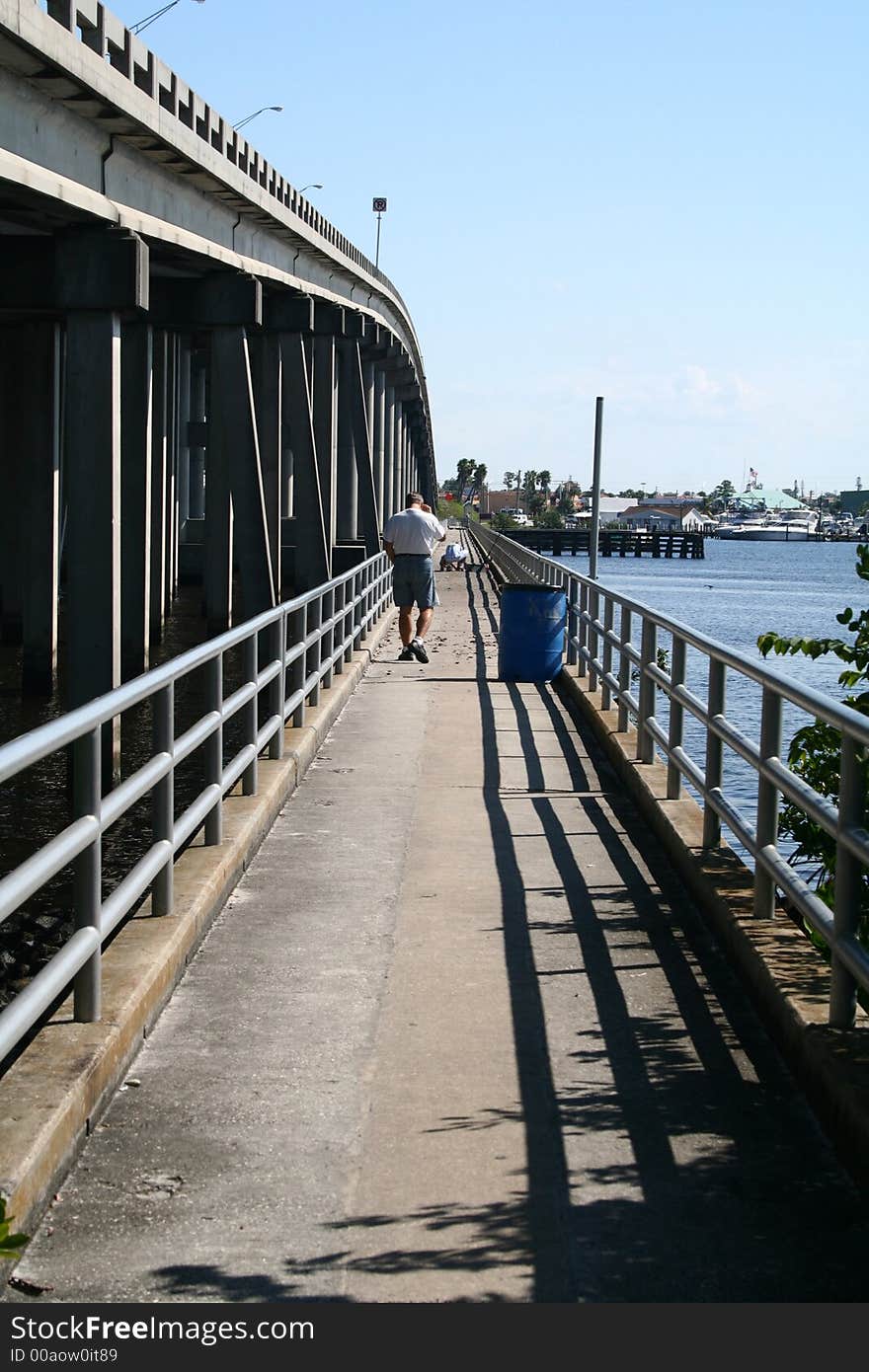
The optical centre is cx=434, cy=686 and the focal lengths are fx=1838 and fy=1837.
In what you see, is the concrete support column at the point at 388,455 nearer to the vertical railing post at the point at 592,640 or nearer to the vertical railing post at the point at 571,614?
the vertical railing post at the point at 571,614

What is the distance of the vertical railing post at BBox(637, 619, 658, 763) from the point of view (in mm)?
11977

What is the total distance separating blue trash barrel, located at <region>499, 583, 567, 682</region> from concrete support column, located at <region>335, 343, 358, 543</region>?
17.4 metres

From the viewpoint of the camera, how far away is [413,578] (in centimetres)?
2081

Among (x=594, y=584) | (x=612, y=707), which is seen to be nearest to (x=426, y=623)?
(x=594, y=584)

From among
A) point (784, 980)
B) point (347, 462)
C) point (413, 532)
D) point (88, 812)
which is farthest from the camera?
point (347, 462)

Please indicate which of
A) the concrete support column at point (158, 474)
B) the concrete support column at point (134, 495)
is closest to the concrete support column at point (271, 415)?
the concrete support column at point (158, 474)

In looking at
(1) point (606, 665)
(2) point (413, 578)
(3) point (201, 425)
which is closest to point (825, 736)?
(1) point (606, 665)

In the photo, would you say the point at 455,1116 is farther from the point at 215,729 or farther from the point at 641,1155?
the point at 215,729

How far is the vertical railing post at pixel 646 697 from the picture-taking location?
1198 cm

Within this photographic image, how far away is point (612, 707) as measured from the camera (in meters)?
16.0

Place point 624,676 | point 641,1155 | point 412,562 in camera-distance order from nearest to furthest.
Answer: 1. point 641,1155
2. point 624,676
3. point 412,562

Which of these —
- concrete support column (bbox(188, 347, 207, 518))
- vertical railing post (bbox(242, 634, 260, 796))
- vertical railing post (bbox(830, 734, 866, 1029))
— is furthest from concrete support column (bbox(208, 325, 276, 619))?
concrete support column (bbox(188, 347, 207, 518))

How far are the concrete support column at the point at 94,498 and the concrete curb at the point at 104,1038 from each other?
5.14 metres

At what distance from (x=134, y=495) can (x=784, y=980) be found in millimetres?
13634
